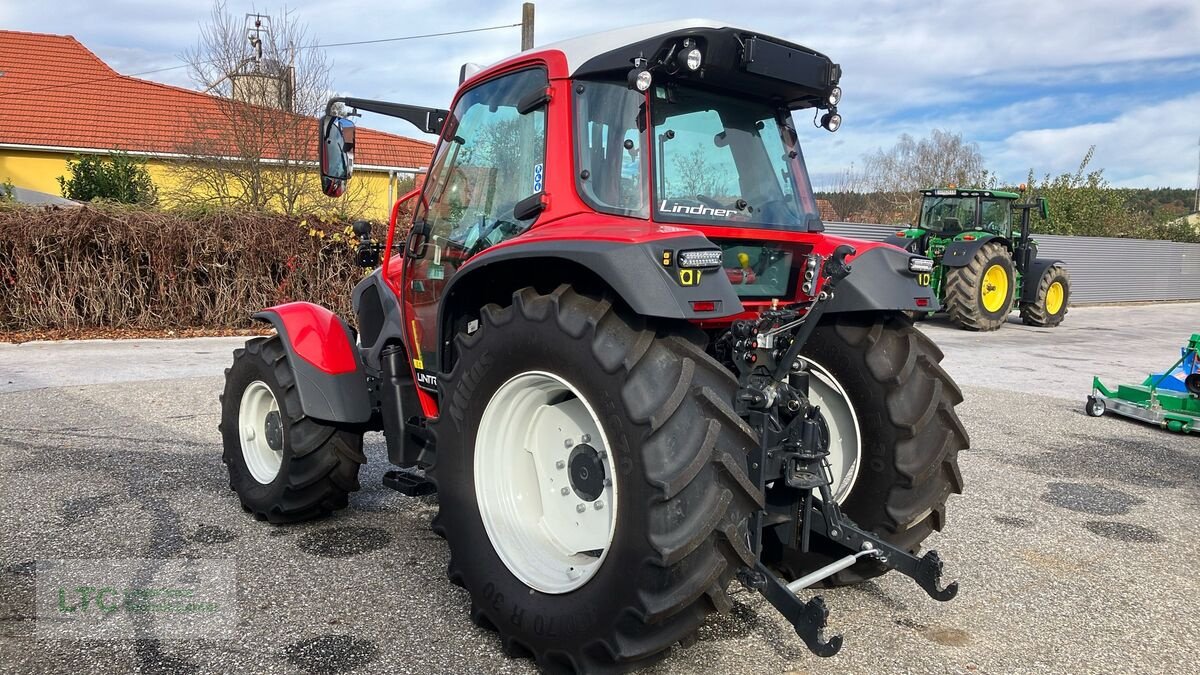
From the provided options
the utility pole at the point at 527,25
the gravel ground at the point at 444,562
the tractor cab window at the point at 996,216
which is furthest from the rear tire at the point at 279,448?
the tractor cab window at the point at 996,216

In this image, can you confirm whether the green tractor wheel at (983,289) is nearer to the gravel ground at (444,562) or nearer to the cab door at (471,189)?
the gravel ground at (444,562)

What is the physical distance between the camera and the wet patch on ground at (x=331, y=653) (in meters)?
2.78

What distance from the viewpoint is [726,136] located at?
10.6ft

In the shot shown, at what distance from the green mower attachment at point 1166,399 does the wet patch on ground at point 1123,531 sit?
113 inches

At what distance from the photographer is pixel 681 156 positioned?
3.03 meters

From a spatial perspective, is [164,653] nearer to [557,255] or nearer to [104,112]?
[557,255]

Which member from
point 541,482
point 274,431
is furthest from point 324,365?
point 541,482

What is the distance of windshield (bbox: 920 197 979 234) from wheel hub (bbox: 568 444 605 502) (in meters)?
14.0

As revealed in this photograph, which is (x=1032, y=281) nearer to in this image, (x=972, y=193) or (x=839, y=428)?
(x=972, y=193)

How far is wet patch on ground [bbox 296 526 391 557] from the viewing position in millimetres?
3816

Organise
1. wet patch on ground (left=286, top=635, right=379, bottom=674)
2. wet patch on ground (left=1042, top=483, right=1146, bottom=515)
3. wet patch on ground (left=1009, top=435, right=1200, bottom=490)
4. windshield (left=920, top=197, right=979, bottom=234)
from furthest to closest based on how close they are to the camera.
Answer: windshield (left=920, top=197, right=979, bottom=234) < wet patch on ground (left=1009, top=435, right=1200, bottom=490) < wet patch on ground (left=1042, top=483, right=1146, bottom=515) < wet patch on ground (left=286, top=635, right=379, bottom=674)

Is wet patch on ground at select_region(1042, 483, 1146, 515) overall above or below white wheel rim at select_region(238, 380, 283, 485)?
below

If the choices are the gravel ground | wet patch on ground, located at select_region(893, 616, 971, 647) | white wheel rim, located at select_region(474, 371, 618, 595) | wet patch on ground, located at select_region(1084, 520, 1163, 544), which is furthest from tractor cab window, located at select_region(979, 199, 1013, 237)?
white wheel rim, located at select_region(474, 371, 618, 595)

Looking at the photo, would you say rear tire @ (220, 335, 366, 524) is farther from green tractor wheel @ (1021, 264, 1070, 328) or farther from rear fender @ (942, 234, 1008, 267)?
green tractor wheel @ (1021, 264, 1070, 328)
